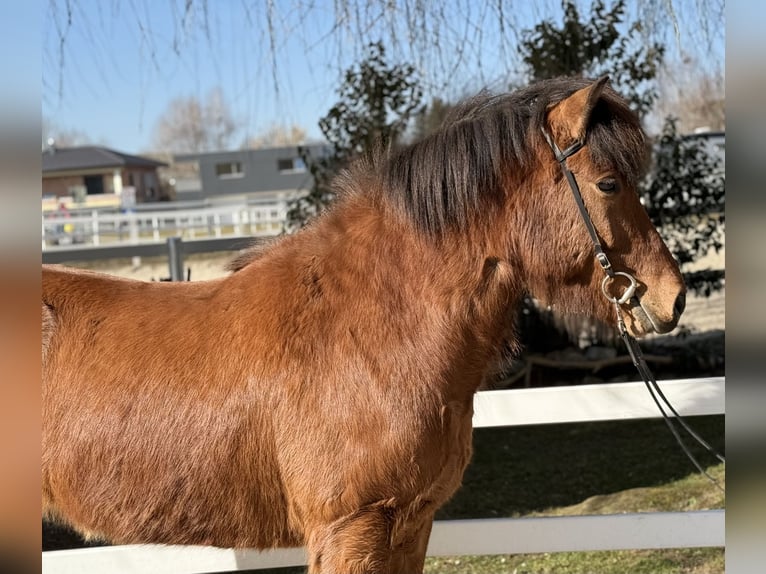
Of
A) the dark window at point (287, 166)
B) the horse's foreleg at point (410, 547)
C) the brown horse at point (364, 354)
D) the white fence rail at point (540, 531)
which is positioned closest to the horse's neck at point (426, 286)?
the brown horse at point (364, 354)

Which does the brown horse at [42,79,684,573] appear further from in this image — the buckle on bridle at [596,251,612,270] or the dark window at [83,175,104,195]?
the dark window at [83,175,104,195]

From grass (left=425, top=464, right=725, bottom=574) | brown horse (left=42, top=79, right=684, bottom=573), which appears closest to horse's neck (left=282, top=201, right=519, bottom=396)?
brown horse (left=42, top=79, right=684, bottom=573)

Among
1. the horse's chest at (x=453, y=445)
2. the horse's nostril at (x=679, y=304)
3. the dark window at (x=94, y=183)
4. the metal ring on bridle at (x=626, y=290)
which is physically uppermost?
the dark window at (x=94, y=183)

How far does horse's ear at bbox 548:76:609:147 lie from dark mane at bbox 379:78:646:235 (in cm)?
4

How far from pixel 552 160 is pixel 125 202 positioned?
29.5 metres

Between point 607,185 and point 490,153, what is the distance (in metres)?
0.36

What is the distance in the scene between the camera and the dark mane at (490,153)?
1.97m

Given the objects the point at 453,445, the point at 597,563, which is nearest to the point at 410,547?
the point at 453,445

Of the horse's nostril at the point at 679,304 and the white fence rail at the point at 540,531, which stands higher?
the horse's nostril at the point at 679,304

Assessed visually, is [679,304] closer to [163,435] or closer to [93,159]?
[163,435]

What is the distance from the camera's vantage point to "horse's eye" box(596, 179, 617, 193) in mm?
1932

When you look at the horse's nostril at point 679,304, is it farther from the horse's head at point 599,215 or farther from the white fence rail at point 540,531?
the white fence rail at point 540,531

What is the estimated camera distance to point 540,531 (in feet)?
10.1

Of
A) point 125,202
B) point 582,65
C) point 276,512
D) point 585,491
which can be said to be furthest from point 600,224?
point 125,202
